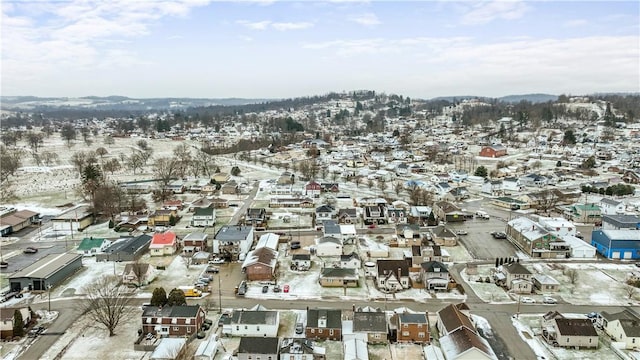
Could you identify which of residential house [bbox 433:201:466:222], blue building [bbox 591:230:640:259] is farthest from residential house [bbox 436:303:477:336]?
residential house [bbox 433:201:466:222]

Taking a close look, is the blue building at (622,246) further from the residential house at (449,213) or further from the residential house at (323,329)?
the residential house at (323,329)

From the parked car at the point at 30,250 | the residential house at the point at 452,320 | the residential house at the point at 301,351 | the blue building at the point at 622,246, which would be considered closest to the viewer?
the residential house at the point at 301,351

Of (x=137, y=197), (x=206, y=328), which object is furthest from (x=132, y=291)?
(x=137, y=197)

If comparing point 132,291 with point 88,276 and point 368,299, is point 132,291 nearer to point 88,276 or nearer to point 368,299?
point 88,276

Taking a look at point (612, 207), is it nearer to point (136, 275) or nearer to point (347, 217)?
point (347, 217)

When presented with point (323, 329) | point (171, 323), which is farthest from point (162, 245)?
point (323, 329)

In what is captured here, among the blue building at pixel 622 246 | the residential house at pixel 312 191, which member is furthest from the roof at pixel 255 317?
the residential house at pixel 312 191

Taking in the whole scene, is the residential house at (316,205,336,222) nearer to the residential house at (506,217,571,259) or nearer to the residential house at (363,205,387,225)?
the residential house at (363,205,387,225)

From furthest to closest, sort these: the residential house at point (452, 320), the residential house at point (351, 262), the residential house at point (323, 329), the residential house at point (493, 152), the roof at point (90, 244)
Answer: the residential house at point (493, 152) → the roof at point (90, 244) → the residential house at point (351, 262) → the residential house at point (323, 329) → the residential house at point (452, 320)
